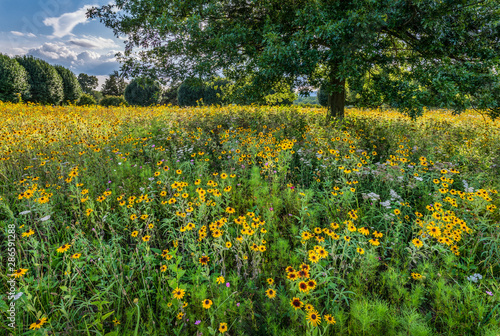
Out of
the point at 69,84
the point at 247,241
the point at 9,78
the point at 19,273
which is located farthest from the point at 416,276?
the point at 69,84

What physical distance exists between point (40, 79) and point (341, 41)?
34597 mm

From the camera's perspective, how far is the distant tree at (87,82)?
68.6 m

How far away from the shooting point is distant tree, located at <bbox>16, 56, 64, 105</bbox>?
85.3 ft

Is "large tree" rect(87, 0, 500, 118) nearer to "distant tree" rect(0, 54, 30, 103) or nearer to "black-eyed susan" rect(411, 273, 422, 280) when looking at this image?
"black-eyed susan" rect(411, 273, 422, 280)

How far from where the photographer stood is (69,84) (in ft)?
104

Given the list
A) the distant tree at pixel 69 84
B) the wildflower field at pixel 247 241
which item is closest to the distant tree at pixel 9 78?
the distant tree at pixel 69 84

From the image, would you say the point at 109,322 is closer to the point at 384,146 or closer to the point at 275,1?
the point at 384,146

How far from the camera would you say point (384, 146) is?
18.1 ft

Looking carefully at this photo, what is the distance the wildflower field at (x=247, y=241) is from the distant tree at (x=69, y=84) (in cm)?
3256

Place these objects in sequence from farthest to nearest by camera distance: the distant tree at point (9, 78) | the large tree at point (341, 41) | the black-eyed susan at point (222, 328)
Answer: the distant tree at point (9, 78) → the large tree at point (341, 41) → the black-eyed susan at point (222, 328)

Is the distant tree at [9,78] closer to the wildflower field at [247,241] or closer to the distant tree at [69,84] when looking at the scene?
the distant tree at [69,84]

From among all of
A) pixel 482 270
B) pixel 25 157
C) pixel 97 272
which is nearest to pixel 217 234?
pixel 97 272

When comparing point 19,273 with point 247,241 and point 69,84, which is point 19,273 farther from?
point 69,84

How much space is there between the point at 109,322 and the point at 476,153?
590cm
